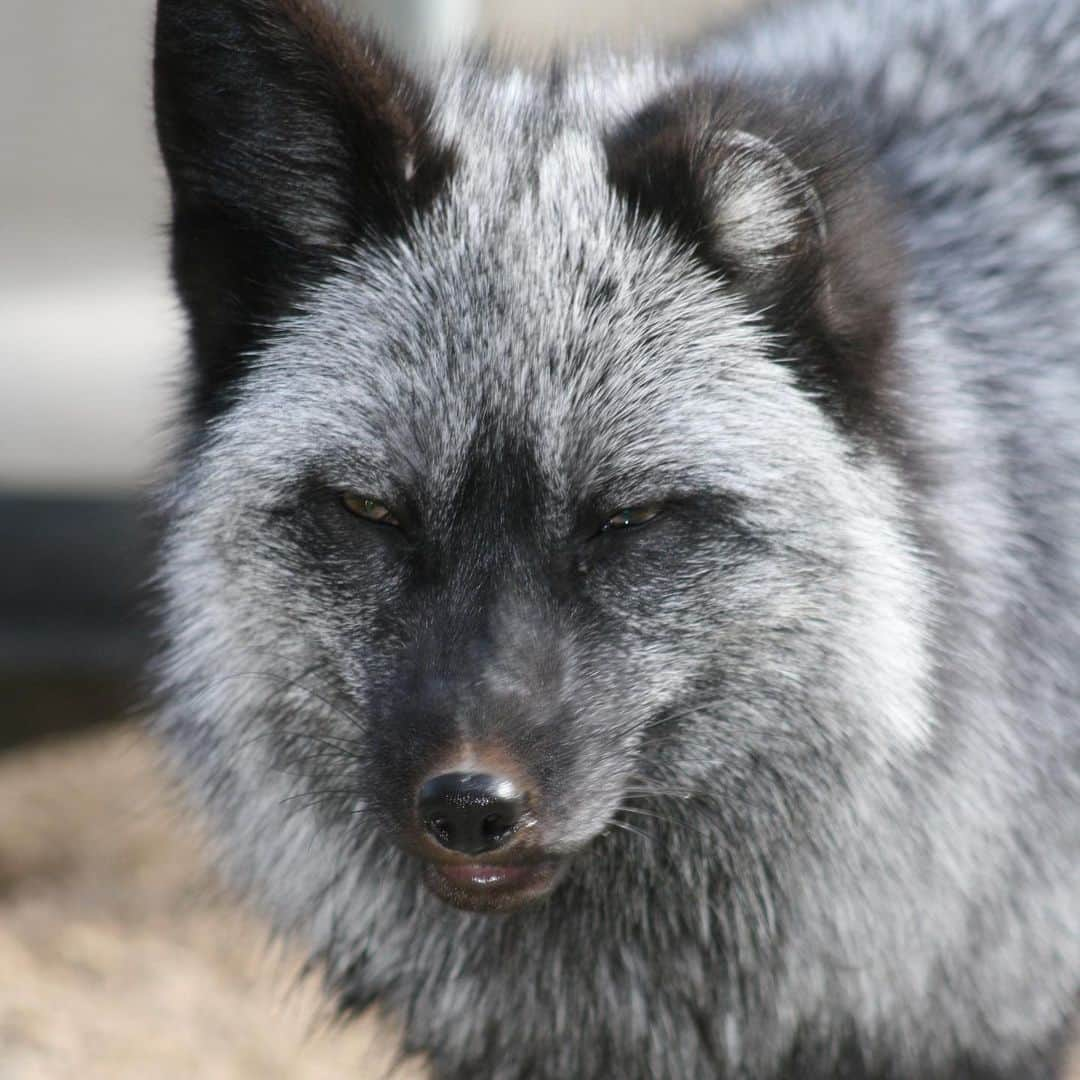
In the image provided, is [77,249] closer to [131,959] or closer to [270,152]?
[131,959]

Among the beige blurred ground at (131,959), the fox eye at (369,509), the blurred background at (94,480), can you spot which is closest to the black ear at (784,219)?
the fox eye at (369,509)

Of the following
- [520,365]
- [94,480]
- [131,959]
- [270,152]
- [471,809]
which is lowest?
[131,959]

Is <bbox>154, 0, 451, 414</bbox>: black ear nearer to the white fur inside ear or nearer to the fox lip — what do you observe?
the white fur inside ear

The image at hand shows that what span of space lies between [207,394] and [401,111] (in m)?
Result: 0.68

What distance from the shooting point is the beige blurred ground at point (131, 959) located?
4.12 meters

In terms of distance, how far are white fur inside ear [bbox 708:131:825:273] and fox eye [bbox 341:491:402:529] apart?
753 mm

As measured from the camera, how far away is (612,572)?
2.75m

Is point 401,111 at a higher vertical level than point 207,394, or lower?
higher

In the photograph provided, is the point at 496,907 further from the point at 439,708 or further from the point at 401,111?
the point at 401,111

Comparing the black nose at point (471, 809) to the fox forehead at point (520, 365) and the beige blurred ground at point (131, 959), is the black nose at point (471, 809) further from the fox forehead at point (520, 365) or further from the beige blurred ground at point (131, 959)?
the beige blurred ground at point (131, 959)

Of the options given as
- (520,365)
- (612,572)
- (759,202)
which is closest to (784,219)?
(759,202)

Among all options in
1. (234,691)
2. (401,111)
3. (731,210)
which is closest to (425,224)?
(401,111)

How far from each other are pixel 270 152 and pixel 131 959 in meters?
2.76

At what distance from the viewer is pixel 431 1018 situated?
10.6 feet
